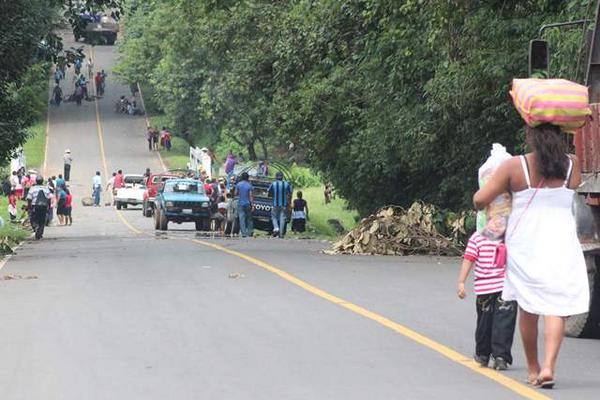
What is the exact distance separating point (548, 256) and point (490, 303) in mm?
1098

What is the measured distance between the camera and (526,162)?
31.8 ft

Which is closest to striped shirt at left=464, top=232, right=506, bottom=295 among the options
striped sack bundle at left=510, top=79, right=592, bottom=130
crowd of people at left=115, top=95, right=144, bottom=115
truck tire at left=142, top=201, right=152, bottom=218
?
striped sack bundle at left=510, top=79, right=592, bottom=130

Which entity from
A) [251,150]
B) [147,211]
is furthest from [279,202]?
[251,150]

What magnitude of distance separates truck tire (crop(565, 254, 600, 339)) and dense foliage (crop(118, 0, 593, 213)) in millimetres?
8567

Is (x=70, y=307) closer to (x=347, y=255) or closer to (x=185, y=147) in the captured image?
(x=347, y=255)

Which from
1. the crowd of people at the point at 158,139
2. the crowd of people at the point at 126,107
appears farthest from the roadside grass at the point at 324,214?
the crowd of people at the point at 126,107

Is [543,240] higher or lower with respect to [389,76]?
lower

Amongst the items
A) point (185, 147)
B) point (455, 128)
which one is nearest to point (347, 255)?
point (455, 128)

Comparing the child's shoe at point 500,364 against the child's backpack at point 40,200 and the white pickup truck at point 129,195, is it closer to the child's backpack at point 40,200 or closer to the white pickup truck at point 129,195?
the child's backpack at point 40,200

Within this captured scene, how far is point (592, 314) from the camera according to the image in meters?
12.7

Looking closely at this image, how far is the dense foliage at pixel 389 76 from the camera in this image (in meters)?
26.3

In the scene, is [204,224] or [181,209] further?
[204,224]

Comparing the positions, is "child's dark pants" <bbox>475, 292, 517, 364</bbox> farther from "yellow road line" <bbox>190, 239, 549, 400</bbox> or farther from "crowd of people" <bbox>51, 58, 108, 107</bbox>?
"crowd of people" <bbox>51, 58, 108, 107</bbox>

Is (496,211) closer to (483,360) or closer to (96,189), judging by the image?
(483,360)
